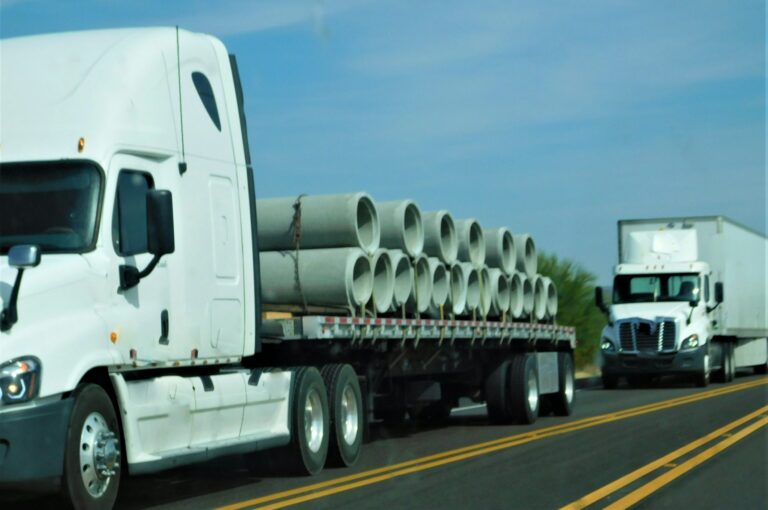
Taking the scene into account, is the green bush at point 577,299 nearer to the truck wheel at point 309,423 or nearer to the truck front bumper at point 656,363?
the truck front bumper at point 656,363

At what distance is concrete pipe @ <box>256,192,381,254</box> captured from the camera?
1359 centimetres

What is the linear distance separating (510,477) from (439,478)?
24.4 inches

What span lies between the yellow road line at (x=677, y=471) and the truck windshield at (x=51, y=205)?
4.25 m

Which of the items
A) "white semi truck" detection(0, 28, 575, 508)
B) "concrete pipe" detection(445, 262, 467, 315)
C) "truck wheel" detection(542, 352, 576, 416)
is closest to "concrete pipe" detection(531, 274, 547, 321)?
"truck wheel" detection(542, 352, 576, 416)

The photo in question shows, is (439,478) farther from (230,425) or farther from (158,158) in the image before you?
(158,158)

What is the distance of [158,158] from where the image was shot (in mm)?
10398

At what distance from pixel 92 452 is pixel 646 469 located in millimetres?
5566

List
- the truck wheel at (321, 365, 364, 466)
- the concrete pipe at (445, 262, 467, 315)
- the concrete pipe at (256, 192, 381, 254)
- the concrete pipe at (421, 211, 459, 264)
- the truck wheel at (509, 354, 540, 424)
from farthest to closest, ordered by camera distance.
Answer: the truck wheel at (509, 354, 540, 424), the concrete pipe at (445, 262, 467, 315), the concrete pipe at (421, 211, 459, 264), the concrete pipe at (256, 192, 381, 254), the truck wheel at (321, 365, 364, 466)

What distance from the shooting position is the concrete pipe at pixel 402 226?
1482 cm

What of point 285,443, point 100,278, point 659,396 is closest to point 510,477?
point 285,443

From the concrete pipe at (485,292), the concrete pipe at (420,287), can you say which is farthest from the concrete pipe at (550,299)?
the concrete pipe at (420,287)

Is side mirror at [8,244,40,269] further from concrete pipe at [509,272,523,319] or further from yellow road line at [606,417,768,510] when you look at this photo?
concrete pipe at [509,272,523,319]

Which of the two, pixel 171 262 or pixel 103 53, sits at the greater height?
pixel 103 53

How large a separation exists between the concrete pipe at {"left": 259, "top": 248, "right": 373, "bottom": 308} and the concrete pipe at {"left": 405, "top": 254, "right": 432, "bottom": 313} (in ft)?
4.55
